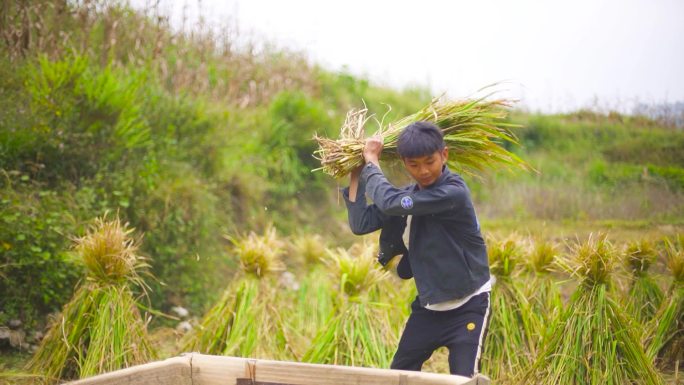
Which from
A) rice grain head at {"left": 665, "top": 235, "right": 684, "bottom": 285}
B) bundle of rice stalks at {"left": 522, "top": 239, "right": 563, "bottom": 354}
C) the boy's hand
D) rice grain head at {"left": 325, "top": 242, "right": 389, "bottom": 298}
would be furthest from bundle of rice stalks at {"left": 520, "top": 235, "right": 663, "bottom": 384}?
the boy's hand

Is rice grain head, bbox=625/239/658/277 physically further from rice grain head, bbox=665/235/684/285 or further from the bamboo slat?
the bamboo slat

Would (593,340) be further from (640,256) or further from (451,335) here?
(640,256)

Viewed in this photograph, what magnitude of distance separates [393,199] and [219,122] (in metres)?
5.93

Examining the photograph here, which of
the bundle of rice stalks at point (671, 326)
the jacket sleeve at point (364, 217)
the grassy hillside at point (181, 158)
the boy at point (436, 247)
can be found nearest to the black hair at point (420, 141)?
the boy at point (436, 247)

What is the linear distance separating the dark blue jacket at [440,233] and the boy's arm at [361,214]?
12 centimetres

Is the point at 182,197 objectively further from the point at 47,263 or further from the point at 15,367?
the point at 15,367

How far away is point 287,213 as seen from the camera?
33.0 ft

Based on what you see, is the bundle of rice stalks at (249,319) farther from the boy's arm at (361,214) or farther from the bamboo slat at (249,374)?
the bamboo slat at (249,374)

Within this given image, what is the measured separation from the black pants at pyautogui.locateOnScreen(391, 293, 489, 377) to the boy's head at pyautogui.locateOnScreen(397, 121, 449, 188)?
68 cm

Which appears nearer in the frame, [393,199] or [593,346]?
[393,199]

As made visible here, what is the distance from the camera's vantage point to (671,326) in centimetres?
512

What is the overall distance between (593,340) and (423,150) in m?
1.91

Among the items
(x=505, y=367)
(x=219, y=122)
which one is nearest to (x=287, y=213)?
(x=219, y=122)

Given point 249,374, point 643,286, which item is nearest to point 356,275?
point 249,374
